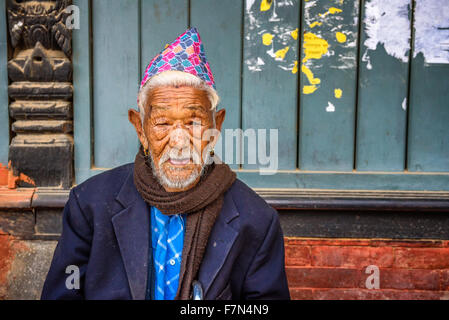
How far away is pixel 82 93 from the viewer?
92.1 inches

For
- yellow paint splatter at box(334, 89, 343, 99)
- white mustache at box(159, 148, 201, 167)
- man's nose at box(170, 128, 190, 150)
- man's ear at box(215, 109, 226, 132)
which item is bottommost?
white mustache at box(159, 148, 201, 167)

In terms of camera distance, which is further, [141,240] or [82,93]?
[82,93]

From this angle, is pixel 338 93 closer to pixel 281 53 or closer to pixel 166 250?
pixel 281 53

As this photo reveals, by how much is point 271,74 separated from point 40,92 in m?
1.46

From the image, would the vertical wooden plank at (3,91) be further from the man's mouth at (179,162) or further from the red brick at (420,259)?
the red brick at (420,259)

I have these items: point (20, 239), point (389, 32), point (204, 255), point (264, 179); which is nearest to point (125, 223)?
point (204, 255)

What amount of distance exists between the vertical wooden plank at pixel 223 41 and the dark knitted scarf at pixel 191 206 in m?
0.96

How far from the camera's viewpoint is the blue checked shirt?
1.34 metres

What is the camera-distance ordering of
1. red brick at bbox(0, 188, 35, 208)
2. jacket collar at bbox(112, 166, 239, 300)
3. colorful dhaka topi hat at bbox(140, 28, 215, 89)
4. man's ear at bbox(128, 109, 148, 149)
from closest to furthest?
1. jacket collar at bbox(112, 166, 239, 300)
2. colorful dhaka topi hat at bbox(140, 28, 215, 89)
3. man's ear at bbox(128, 109, 148, 149)
4. red brick at bbox(0, 188, 35, 208)

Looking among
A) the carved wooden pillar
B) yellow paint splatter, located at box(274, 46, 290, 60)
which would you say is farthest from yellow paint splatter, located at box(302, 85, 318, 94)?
the carved wooden pillar

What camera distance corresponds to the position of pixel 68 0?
7.41 ft

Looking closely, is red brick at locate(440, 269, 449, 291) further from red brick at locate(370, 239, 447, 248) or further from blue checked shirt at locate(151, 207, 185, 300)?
blue checked shirt at locate(151, 207, 185, 300)

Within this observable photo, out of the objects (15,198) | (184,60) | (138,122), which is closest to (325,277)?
(138,122)

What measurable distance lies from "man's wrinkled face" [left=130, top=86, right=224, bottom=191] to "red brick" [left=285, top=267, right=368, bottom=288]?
126 centimetres
